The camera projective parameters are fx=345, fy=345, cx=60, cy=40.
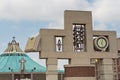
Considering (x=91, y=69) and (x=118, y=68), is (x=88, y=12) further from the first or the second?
(x=118, y=68)

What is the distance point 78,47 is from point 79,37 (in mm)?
1161

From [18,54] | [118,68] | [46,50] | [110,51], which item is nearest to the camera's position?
[46,50]

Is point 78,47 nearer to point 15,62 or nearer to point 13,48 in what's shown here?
point 15,62

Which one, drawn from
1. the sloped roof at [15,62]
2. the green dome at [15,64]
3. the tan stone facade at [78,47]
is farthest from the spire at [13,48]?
the tan stone facade at [78,47]

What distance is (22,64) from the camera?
68.4m

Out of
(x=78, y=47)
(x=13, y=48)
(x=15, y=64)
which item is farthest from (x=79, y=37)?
(x=13, y=48)

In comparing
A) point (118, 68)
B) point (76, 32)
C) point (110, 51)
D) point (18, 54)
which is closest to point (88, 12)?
point (76, 32)

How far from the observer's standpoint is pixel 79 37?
39656 millimetres

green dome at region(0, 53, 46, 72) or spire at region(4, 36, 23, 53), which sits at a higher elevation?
spire at region(4, 36, 23, 53)

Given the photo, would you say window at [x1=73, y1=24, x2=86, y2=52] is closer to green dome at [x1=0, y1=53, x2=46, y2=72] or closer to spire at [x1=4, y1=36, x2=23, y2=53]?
green dome at [x1=0, y1=53, x2=46, y2=72]

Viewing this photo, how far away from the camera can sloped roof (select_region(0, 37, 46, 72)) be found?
69.1 metres

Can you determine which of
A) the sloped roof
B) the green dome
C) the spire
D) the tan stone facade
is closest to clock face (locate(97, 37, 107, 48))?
the tan stone facade

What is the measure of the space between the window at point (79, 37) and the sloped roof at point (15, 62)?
30036mm

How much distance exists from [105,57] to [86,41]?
9.61 ft
